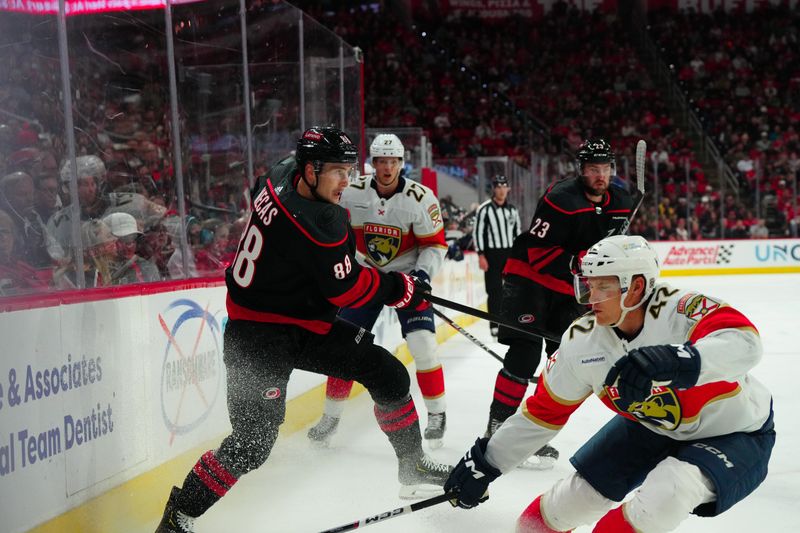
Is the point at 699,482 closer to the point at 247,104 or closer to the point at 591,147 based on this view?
the point at 591,147

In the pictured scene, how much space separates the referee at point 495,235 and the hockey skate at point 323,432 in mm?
3580

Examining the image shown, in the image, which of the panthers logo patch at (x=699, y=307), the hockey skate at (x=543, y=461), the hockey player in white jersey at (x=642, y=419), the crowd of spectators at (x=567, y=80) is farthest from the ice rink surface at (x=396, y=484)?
the crowd of spectators at (x=567, y=80)

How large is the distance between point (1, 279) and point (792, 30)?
67.9 feet

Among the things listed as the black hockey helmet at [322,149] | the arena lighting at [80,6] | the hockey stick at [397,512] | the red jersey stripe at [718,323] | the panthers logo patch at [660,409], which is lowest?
the hockey stick at [397,512]

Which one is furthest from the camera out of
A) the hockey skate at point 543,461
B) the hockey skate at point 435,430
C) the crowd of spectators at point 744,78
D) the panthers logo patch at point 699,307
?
the crowd of spectators at point 744,78

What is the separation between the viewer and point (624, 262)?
2.11 meters

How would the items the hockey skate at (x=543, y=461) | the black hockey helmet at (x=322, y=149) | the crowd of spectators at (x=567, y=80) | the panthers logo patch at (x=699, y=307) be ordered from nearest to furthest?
the panthers logo patch at (x=699, y=307), the black hockey helmet at (x=322, y=149), the hockey skate at (x=543, y=461), the crowd of spectators at (x=567, y=80)

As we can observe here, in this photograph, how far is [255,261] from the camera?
102 inches

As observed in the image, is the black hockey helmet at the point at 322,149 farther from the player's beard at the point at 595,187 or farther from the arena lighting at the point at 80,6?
the player's beard at the point at 595,187

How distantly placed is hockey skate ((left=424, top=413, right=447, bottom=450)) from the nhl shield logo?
0.77 m

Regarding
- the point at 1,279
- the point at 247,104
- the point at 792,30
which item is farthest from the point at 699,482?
the point at 792,30

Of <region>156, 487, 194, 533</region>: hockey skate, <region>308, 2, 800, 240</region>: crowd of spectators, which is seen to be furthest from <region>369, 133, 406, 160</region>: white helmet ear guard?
<region>308, 2, 800, 240</region>: crowd of spectators

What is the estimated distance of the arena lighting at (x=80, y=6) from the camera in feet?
8.79

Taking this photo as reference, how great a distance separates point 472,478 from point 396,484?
1.22 metres
